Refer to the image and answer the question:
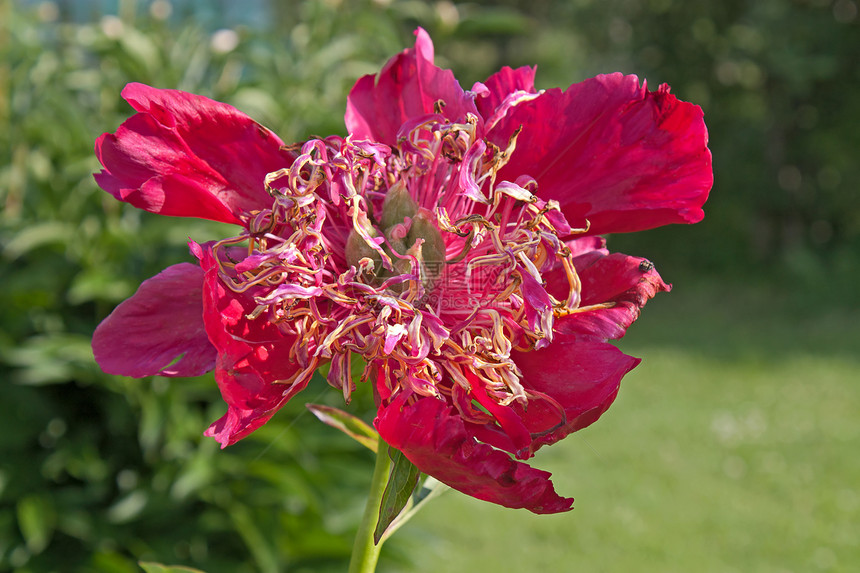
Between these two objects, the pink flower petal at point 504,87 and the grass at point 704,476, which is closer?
the pink flower petal at point 504,87

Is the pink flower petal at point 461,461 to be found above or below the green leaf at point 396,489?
above

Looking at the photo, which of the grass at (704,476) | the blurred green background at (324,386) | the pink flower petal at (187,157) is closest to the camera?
the pink flower petal at (187,157)

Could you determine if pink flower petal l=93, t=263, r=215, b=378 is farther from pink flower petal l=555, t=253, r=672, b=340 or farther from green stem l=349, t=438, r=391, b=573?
pink flower petal l=555, t=253, r=672, b=340

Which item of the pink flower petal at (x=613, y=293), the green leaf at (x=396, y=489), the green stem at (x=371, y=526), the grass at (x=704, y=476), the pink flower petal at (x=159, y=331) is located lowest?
the grass at (x=704, y=476)

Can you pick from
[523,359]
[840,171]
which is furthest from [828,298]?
[523,359]

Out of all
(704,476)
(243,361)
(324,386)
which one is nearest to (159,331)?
(243,361)

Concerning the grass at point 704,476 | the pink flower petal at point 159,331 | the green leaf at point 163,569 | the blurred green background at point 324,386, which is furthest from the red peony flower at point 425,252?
the grass at point 704,476

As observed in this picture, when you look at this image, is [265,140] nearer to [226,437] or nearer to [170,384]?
[226,437]

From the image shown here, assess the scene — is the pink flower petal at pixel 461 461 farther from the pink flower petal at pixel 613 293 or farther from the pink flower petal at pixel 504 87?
the pink flower petal at pixel 504 87

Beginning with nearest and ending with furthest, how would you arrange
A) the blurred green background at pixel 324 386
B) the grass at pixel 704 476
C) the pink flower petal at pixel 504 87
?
1. the pink flower petal at pixel 504 87
2. the blurred green background at pixel 324 386
3. the grass at pixel 704 476
